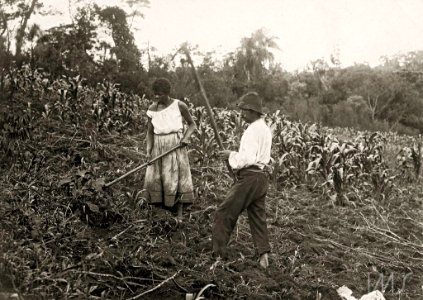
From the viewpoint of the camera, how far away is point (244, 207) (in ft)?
13.4

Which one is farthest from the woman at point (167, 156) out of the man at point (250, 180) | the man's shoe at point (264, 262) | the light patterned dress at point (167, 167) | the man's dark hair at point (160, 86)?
the man's shoe at point (264, 262)

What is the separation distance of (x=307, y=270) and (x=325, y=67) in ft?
70.0

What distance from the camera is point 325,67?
24.6 meters

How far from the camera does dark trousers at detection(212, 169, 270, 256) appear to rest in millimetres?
4031

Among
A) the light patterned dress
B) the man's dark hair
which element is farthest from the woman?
the man's dark hair

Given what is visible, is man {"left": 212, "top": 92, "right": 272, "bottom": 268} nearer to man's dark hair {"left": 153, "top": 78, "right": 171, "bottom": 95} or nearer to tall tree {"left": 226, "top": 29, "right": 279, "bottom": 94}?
man's dark hair {"left": 153, "top": 78, "right": 171, "bottom": 95}

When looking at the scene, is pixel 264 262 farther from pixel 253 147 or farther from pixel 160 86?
pixel 160 86

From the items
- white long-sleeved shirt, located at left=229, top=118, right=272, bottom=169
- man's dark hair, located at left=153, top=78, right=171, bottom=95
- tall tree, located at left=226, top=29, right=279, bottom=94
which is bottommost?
white long-sleeved shirt, located at left=229, top=118, right=272, bottom=169

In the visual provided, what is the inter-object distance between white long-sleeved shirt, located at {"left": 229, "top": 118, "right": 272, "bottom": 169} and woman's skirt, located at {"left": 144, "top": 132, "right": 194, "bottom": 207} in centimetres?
93

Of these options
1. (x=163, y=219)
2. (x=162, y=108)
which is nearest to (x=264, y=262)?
(x=163, y=219)

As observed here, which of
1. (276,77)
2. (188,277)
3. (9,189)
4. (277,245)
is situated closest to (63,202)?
(9,189)

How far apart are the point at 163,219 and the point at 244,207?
3.79ft

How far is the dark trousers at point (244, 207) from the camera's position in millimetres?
4031

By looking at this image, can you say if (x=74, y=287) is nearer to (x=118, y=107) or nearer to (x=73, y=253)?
(x=73, y=253)
